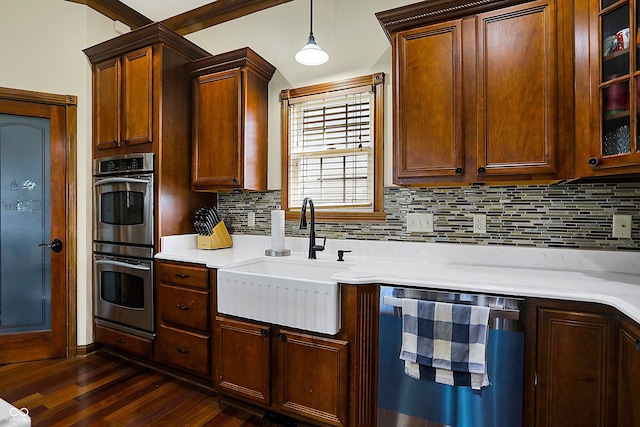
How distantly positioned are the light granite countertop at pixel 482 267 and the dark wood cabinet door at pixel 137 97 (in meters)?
0.85

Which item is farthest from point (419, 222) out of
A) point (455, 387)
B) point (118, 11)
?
point (118, 11)

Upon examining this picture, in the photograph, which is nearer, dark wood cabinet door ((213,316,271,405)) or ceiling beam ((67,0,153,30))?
dark wood cabinet door ((213,316,271,405))

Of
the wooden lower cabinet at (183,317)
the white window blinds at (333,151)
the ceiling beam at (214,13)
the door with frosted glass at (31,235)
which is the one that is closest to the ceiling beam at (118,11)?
the ceiling beam at (214,13)

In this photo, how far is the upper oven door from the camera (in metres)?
2.61

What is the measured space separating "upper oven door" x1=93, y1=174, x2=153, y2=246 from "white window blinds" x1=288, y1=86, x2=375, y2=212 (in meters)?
1.10

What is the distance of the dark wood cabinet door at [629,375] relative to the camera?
3.88 ft

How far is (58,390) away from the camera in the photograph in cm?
231

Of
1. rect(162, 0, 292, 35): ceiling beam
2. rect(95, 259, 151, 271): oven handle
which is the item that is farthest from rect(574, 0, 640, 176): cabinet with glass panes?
rect(95, 259, 151, 271): oven handle

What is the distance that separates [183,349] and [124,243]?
100cm

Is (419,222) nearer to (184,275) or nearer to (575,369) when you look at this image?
(575,369)

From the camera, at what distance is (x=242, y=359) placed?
6.54ft

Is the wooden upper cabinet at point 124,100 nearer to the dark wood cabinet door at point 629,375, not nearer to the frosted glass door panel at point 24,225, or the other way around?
the frosted glass door panel at point 24,225

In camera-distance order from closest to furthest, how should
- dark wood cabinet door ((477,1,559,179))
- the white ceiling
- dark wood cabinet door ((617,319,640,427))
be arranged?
dark wood cabinet door ((617,319,640,427))
dark wood cabinet door ((477,1,559,179))
the white ceiling

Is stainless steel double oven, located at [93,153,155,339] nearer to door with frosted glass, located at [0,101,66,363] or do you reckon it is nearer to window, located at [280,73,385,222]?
door with frosted glass, located at [0,101,66,363]
